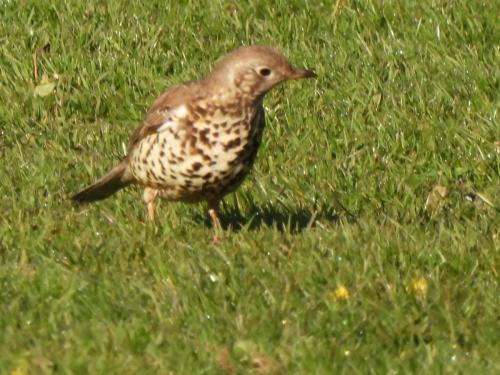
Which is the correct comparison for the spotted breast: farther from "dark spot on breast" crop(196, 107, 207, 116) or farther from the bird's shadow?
the bird's shadow

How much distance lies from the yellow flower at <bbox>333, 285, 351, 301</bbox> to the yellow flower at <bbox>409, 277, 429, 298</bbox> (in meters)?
0.27

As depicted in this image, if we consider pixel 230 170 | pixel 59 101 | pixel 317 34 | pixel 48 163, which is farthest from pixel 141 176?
pixel 317 34

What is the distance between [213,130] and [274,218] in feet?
2.25

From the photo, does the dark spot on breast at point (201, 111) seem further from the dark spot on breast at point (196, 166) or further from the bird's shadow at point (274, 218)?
the bird's shadow at point (274, 218)

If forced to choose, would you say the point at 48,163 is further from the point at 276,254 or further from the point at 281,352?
the point at 281,352

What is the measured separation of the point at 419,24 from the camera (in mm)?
10781

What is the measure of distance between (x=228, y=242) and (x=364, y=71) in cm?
303

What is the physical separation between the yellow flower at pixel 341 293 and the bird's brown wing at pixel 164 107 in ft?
5.41

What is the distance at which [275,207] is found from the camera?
8.43 metres

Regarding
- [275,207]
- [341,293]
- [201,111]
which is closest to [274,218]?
[275,207]

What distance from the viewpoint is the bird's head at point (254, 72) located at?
25.7 feet

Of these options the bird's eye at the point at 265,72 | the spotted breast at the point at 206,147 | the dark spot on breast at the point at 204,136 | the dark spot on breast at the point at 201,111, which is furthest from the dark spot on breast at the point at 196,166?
the bird's eye at the point at 265,72

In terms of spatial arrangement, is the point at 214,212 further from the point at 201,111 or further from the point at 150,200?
the point at 201,111

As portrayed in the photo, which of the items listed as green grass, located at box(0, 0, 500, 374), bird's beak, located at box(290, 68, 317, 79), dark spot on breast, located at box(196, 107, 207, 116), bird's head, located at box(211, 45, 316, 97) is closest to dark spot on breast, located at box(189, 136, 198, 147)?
dark spot on breast, located at box(196, 107, 207, 116)
